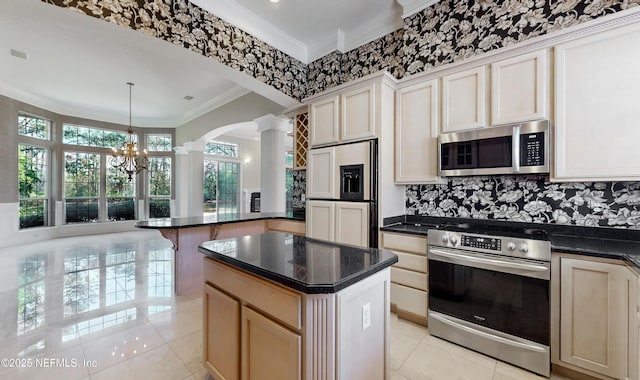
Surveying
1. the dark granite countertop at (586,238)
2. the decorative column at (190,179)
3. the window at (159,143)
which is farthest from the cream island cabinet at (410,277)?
the window at (159,143)

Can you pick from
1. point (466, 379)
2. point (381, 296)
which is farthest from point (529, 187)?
point (381, 296)

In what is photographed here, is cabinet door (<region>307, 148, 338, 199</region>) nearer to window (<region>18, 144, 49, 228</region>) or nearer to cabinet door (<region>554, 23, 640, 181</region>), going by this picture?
cabinet door (<region>554, 23, 640, 181</region>)

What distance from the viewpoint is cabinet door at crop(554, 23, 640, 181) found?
1.85 meters

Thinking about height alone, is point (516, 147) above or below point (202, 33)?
below

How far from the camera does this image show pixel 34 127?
20.9 ft

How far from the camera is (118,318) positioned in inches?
106

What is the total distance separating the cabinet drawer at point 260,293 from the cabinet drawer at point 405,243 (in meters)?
1.72

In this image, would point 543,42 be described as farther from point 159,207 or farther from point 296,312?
point 159,207

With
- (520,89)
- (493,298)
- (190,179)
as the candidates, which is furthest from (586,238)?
(190,179)

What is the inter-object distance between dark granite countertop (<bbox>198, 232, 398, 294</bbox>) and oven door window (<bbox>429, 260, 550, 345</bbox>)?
1.11 metres

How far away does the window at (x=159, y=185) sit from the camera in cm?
817

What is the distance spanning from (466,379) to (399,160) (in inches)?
79.1

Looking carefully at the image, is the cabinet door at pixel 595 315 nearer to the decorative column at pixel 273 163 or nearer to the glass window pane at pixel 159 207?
the decorative column at pixel 273 163

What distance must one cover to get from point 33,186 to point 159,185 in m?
2.67
